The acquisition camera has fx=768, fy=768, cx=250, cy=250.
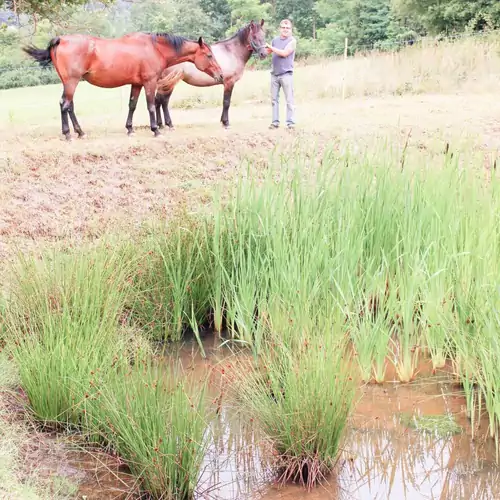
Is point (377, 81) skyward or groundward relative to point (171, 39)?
groundward

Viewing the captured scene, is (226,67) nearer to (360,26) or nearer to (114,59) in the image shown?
(114,59)

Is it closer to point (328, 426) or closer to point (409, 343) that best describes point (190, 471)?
point (328, 426)

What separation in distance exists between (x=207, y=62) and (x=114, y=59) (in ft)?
4.09

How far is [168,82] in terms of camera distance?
384 inches

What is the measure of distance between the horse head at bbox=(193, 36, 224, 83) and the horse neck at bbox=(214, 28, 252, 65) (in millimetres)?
525

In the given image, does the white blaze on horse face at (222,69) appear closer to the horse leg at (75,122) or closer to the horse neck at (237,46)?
the horse neck at (237,46)

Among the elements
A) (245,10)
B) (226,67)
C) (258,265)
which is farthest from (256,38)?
(245,10)

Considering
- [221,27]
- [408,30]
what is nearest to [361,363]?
[408,30]

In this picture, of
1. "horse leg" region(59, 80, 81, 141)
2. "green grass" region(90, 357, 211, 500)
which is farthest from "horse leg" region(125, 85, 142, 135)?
"green grass" region(90, 357, 211, 500)

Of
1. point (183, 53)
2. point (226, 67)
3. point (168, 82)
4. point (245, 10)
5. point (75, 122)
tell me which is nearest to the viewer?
point (75, 122)

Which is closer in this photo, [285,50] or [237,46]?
[285,50]

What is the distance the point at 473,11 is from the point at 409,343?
20.0 meters

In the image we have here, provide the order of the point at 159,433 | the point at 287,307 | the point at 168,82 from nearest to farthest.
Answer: the point at 159,433 < the point at 287,307 < the point at 168,82

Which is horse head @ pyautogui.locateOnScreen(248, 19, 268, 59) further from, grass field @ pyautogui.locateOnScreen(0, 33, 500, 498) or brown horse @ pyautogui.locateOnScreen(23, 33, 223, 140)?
grass field @ pyautogui.locateOnScreen(0, 33, 500, 498)
